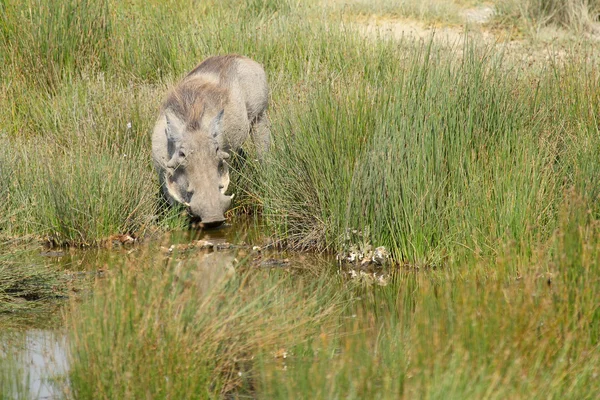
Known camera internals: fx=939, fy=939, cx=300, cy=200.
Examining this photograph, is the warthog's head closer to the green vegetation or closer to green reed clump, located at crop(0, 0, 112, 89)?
the green vegetation

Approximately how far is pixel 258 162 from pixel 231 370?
424 cm

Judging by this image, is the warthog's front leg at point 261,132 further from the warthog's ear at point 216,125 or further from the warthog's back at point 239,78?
the warthog's ear at point 216,125

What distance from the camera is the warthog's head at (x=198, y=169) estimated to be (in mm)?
7898

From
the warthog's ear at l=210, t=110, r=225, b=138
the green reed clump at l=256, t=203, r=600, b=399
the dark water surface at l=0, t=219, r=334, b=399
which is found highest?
the green reed clump at l=256, t=203, r=600, b=399

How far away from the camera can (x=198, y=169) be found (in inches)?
313

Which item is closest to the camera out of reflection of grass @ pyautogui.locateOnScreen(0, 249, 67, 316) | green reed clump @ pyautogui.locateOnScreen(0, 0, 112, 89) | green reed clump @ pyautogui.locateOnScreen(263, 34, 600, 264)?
reflection of grass @ pyautogui.locateOnScreen(0, 249, 67, 316)

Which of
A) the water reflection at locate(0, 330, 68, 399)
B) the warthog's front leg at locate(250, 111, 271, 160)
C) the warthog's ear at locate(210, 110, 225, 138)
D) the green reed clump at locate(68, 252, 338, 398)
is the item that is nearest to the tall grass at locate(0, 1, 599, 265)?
the warthog's front leg at locate(250, 111, 271, 160)

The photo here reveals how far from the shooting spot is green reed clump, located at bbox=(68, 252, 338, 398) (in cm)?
401

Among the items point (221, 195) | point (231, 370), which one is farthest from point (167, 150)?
point (231, 370)

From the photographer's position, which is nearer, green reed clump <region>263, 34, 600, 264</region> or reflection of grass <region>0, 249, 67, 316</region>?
reflection of grass <region>0, 249, 67, 316</region>

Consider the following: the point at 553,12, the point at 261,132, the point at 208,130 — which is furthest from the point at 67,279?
the point at 553,12

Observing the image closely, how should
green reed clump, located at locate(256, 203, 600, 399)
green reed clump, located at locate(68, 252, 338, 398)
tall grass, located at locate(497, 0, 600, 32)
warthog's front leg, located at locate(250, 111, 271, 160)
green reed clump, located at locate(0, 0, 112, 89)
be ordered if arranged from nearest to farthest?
1. green reed clump, located at locate(256, 203, 600, 399)
2. green reed clump, located at locate(68, 252, 338, 398)
3. warthog's front leg, located at locate(250, 111, 271, 160)
4. green reed clump, located at locate(0, 0, 112, 89)
5. tall grass, located at locate(497, 0, 600, 32)

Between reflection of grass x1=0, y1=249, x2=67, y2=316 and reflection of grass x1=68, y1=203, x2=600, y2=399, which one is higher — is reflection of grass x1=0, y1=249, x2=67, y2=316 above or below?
below

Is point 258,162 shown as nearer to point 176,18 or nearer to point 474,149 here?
point 474,149
